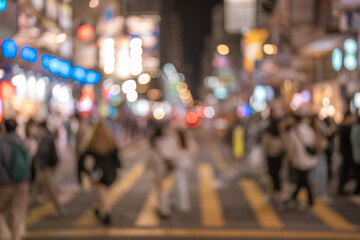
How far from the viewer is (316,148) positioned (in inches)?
554

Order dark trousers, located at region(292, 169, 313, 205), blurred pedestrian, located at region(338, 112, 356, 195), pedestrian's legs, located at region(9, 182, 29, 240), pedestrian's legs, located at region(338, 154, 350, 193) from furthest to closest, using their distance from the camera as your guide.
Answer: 1. pedestrian's legs, located at region(338, 154, 350, 193)
2. blurred pedestrian, located at region(338, 112, 356, 195)
3. dark trousers, located at region(292, 169, 313, 205)
4. pedestrian's legs, located at region(9, 182, 29, 240)

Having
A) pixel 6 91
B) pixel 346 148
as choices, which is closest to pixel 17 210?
pixel 346 148

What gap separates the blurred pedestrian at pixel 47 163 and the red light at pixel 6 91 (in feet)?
37.9

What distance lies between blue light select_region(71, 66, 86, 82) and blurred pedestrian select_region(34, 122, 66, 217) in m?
12.4

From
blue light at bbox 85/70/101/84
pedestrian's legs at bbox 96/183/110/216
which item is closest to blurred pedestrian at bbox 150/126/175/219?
pedestrian's legs at bbox 96/183/110/216

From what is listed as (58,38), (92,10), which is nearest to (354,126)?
(92,10)

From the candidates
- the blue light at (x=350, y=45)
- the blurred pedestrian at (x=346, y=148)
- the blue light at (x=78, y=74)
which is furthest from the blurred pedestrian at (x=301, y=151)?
the blue light at (x=78, y=74)

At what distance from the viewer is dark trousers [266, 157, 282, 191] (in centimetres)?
1451

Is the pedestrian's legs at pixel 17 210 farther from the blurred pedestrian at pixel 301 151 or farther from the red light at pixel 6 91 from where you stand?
the red light at pixel 6 91

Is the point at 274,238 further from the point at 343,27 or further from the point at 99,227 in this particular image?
the point at 343,27

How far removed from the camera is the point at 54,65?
2336cm

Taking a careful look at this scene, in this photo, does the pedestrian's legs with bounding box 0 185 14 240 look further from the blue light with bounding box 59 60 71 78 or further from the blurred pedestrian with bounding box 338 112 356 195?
the blue light with bounding box 59 60 71 78

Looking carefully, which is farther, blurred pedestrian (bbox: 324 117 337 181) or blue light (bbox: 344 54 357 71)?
blue light (bbox: 344 54 357 71)

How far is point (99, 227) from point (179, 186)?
2.71m
